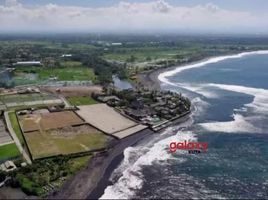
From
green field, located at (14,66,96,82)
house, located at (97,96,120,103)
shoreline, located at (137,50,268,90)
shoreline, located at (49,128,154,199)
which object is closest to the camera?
shoreline, located at (49,128,154,199)

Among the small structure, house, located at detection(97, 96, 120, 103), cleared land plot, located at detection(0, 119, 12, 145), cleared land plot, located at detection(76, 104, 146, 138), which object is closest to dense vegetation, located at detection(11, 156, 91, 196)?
the small structure

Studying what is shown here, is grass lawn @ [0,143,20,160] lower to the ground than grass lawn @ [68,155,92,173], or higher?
higher

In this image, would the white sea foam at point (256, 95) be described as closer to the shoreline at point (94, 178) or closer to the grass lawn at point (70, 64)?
the shoreline at point (94, 178)

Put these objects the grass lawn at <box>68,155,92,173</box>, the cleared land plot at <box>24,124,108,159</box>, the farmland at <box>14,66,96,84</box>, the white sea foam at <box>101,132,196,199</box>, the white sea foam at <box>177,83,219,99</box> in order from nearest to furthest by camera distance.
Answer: the white sea foam at <box>101,132,196,199</box> → the grass lawn at <box>68,155,92,173</box> → the cleared land plot at <box>24,124,108,159</box> → the white sea foam at <box>177,83,219,99</box> → the farmland at <box>14,66,96,84</box>

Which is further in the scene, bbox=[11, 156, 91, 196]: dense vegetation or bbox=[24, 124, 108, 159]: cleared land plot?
bbox=[24, 124, 108, 159]: cleared land plot

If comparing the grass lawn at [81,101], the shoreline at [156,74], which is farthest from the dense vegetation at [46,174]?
the shoreline at [156,74]

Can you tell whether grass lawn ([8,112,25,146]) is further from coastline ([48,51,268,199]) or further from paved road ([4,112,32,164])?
coastline ([48,51,268,199])

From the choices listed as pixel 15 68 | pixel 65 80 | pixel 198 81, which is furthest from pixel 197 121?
pixel 15 68
